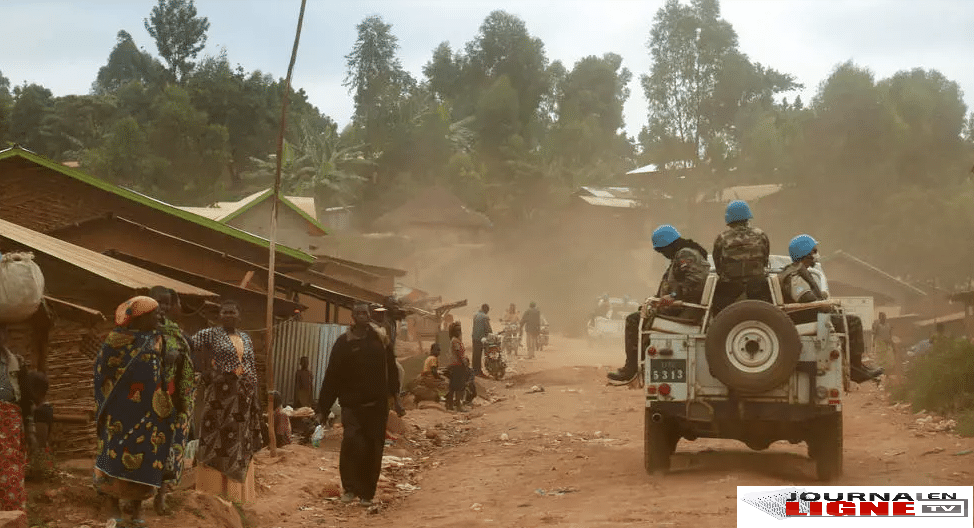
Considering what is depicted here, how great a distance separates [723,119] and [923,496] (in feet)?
249

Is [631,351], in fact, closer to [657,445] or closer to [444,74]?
[657,445]

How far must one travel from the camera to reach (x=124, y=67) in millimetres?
99375

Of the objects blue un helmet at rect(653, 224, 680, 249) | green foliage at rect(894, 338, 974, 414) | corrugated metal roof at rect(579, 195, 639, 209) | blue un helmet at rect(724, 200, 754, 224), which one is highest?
corrugated metal roof at rect(579, 195, 639, 209)

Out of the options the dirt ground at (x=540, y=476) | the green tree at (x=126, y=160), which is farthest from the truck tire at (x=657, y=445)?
the green tree at (x=126, y=160)

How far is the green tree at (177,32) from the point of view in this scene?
81.2m

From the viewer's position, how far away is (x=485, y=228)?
76.9 meters

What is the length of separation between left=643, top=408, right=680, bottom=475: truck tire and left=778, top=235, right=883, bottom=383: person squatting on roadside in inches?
65.6

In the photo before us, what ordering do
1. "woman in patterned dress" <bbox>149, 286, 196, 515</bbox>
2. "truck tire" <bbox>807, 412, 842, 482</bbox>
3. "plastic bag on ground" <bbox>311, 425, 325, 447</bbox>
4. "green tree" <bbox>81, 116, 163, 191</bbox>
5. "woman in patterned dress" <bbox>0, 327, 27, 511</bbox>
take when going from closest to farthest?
1. "woman in patterned dress" <bbox>0, 327, 27, 511</bbox>
2. "woman in patterned dress" <bbox>149, 286, 196, 515</bbox>
3. "truck tire" <bbox>807, 412, 842, 482</bbox>
4. "plastic bag on ground" <bbox>311, 425, 325, 447</bbox>
5. "green tree" <bbox>81, 116, 163, 191</bbox>

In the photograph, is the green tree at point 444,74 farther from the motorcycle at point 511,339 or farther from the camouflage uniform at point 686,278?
the camouflage uniform at point 686,278

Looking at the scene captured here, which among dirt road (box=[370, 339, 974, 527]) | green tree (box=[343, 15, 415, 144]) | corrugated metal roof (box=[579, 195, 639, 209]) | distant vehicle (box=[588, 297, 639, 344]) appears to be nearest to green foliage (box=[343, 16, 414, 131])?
green tree (box=[343, 15, 415, 144])

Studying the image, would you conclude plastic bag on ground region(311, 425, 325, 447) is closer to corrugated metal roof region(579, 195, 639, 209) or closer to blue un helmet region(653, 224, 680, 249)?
blue un helmet region(653, 224, 680, 249)

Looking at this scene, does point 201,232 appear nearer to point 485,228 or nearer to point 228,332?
point 228,332

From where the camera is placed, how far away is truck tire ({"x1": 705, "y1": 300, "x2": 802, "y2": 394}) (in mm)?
10062

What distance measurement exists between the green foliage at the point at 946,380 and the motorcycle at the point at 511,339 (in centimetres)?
1883
